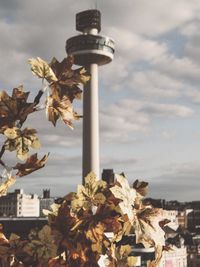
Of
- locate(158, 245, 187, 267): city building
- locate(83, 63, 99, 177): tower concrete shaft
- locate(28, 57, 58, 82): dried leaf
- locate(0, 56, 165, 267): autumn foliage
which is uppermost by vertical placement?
locate(83, 63, 99, 177): tower concrete shaft

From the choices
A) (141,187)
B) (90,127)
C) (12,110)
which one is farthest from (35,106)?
(90,127)

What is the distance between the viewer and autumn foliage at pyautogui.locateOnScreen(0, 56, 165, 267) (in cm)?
235

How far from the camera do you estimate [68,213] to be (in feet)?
8.15

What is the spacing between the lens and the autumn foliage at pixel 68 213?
2.35 m

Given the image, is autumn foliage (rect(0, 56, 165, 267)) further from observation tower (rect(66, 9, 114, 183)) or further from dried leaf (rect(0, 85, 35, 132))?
observation tower (rect(66, 9, 114, 183))

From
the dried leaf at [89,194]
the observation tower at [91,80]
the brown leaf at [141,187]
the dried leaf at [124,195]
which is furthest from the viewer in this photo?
the observation tower at [91,80]

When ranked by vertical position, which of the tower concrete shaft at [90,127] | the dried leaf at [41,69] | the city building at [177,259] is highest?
the tower concrete shaft at [90,127]

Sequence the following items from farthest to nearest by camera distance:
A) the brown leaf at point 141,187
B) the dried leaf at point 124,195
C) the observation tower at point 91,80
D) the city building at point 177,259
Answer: the observation tower at point 91,80
the city building at point 177,259
the brown leaf at point 141,187
the dried leaf at point 124,195

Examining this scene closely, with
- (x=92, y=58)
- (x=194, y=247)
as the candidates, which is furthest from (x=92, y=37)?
(x=194, y=247)

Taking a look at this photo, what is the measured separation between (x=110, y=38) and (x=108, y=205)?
412 feet

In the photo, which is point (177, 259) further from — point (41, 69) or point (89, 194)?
point (41, 69)

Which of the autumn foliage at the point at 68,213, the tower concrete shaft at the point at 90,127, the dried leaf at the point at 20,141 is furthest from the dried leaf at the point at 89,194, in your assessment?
the tower concrete shaft at the point at 90,127

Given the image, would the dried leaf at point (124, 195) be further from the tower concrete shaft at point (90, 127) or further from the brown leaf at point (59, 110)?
the tower concrete shaft at point (90, 127)

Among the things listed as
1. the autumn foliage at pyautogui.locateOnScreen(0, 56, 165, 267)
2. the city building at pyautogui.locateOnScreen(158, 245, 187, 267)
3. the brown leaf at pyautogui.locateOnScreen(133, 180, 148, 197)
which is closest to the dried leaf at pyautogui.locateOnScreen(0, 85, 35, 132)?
the autumn foliage at pyautogui.locateOnScreen(0, 56, 165, 267)
